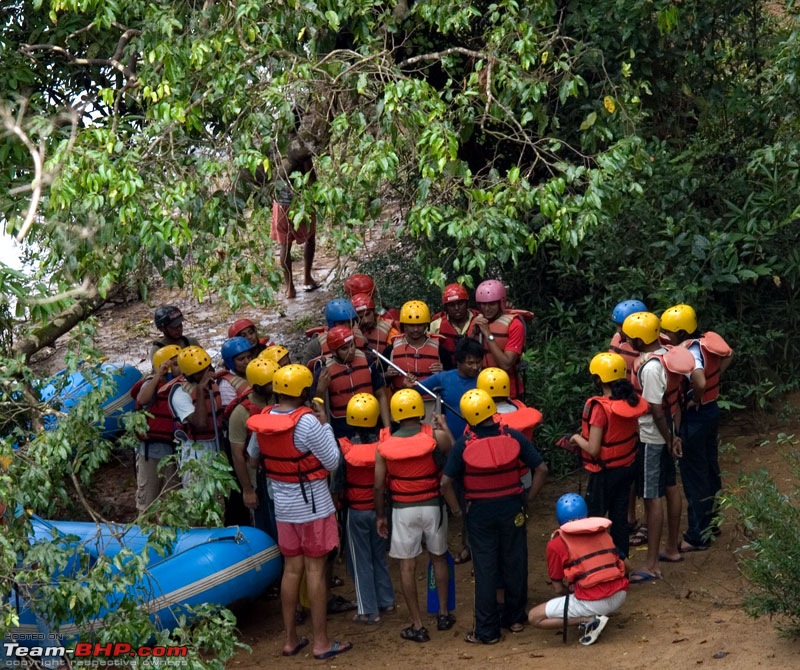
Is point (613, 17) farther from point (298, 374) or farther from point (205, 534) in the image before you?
point (205, 534)

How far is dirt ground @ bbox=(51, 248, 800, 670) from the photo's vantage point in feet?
21.1

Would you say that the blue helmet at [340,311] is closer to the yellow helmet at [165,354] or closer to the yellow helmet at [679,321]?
the yellow helmet at [165,354]

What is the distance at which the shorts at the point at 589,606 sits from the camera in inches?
265

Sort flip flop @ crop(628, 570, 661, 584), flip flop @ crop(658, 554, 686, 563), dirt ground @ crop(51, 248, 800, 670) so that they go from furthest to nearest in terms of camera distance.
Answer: flip flop @ crop(658, 554, 686, 563)
flip flop @ crop(628, 570, 661, 584)
dirt ground @ crop(51, 248, 800, 670)

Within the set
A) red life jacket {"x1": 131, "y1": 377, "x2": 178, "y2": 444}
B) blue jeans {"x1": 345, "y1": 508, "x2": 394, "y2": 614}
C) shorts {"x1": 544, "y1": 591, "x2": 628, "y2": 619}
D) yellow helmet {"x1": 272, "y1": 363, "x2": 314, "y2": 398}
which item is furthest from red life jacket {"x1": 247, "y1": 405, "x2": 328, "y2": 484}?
shorts {"x1": 544, "y1": 591, "x2": 628, "y2": 619}

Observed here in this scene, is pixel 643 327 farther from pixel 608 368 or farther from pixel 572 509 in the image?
pixel 572 509

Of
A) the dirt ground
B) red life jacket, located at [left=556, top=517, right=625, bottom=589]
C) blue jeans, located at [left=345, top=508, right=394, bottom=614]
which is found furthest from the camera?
blue jeans, located at [left=345, top=508, right=394, bottom=614]

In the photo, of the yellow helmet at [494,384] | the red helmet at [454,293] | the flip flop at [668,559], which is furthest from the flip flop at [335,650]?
the red helmet at [454,293]

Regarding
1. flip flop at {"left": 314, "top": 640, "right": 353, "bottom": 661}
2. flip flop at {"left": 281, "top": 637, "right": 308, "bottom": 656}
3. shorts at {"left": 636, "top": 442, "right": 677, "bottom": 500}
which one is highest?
shorts at {"left": 636, "top": 442, "right": 677, "bottom": 500}

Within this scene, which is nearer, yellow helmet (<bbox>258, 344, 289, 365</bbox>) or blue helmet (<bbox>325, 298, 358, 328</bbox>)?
yellow helmet (<bbox>258, 344, 289, 365</bbox>)

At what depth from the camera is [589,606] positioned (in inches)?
265

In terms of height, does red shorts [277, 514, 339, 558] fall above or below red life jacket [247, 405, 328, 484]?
below

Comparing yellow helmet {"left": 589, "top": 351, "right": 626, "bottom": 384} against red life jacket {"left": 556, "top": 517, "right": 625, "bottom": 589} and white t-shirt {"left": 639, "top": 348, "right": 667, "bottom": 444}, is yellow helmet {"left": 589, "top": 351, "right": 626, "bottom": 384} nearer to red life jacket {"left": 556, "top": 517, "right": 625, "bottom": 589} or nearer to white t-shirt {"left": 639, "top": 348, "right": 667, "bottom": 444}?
white t-shirt {"left": 639, "top": 348, "right": 667, "bottom": 444}

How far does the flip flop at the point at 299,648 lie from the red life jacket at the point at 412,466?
3.77 feet
